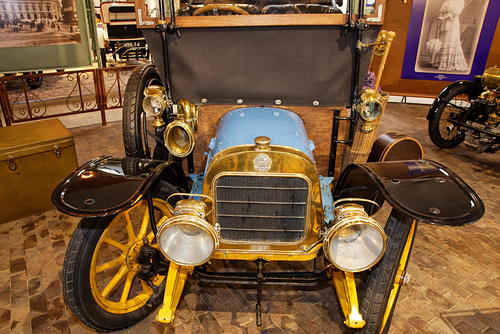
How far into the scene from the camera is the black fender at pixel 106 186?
1.84 meters

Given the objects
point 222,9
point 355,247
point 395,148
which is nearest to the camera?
point 355,247

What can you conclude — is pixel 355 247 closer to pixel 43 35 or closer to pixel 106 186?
pixel 106 186

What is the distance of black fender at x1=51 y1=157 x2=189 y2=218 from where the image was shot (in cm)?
184

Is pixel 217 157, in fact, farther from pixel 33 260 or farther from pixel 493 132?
pixel 493 132

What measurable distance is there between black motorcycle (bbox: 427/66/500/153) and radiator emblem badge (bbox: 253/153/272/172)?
4.03m

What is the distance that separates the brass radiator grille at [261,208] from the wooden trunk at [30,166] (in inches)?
87.0

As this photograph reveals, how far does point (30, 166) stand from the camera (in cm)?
342

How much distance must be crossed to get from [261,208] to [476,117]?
4365mm

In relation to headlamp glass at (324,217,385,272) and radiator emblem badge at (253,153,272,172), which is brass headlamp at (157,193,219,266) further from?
headlamp glass at (324,217,385,272)

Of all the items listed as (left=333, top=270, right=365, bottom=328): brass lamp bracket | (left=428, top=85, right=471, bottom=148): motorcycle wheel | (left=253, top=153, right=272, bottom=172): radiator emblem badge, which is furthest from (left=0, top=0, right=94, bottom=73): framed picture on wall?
(left=333, top=270, right=365, bottom=328): brass lamp bracket

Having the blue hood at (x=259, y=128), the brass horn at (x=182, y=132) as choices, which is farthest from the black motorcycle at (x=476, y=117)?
the brass horn at (x=182, y=132)

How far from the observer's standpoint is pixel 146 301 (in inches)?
94.8

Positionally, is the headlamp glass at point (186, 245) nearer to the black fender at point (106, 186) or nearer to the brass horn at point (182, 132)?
the black fender at point (106, 186)

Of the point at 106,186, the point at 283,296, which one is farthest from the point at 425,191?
the point at 106,186
